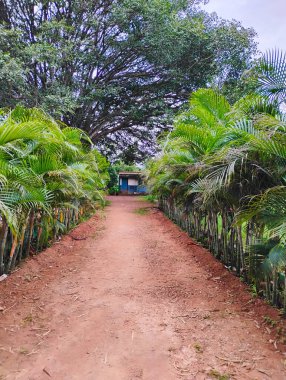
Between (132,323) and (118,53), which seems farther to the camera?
(118,53)

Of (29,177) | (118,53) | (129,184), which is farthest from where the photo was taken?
(129,184)

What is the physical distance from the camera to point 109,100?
14.4m

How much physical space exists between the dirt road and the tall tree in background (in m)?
7.36

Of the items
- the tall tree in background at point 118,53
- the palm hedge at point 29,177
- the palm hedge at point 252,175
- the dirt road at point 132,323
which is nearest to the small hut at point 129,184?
the tall tree in background at point 118,53

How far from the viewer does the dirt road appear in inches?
80.4

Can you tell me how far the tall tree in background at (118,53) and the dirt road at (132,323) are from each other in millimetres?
7362

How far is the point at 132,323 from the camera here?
105 inches

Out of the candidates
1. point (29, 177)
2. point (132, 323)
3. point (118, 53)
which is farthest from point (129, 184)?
point (132, 323)

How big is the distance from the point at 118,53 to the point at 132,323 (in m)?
12.6

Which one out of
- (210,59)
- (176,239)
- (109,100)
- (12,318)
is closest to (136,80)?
(109,100)

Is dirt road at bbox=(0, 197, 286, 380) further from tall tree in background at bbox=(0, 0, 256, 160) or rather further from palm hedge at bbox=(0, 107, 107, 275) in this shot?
tall tree in background at bbox=(0, 0, 256, 160)

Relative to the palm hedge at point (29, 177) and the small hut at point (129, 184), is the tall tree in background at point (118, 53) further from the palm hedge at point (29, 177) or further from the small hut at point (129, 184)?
the small hut at point (129, 184)

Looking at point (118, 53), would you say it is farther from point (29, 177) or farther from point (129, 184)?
point (129, 184)

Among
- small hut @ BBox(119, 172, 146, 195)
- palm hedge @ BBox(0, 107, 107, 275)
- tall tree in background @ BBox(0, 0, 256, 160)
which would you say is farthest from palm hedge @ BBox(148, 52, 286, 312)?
small hut @ BBox(119, 172, 146, 195)
